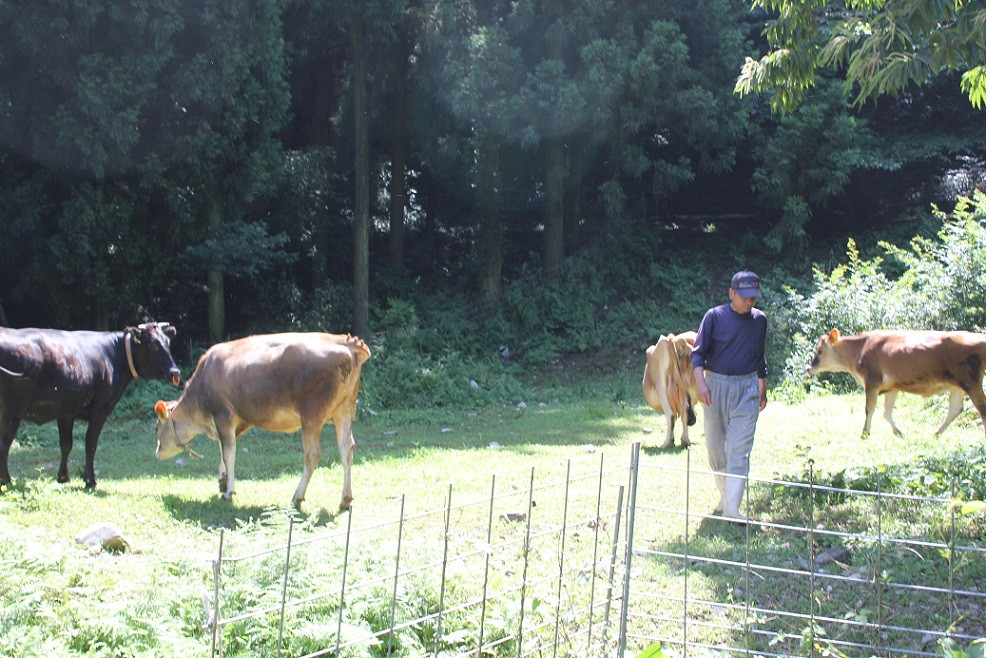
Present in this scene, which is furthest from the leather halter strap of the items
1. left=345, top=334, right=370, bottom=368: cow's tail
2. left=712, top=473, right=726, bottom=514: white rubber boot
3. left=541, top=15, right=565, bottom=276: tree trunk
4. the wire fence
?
left=541, top=15, right=565, bottom=276: tree trunk

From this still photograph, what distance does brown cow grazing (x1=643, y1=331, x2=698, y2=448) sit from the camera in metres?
12.1

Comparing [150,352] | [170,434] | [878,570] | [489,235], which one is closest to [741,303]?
[878,570]

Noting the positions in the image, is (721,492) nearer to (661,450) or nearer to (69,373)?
(661,450)

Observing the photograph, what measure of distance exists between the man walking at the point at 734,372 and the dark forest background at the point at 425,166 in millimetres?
14790

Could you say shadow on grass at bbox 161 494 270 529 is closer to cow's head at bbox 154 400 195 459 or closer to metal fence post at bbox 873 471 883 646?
cow's head at bbox 154 400 195 459

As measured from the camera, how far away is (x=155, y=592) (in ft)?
17.3

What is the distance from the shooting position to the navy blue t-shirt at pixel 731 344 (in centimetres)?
804

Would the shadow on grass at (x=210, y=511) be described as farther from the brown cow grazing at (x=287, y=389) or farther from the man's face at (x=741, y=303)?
the man's face at (x=741, y=303)

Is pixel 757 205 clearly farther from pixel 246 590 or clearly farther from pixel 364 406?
pixel 246 590

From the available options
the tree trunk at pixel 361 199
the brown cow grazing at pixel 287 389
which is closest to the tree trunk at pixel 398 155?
the tree trunk at pixel 361 199

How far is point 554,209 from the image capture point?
88.3 feet

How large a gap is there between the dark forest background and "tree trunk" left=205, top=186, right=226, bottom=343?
69mm

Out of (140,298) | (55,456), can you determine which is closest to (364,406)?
(55,456)

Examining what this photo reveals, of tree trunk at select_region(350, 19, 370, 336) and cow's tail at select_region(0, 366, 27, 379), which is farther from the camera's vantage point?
tree trunk at select_region(350, 19, 370, 336)
